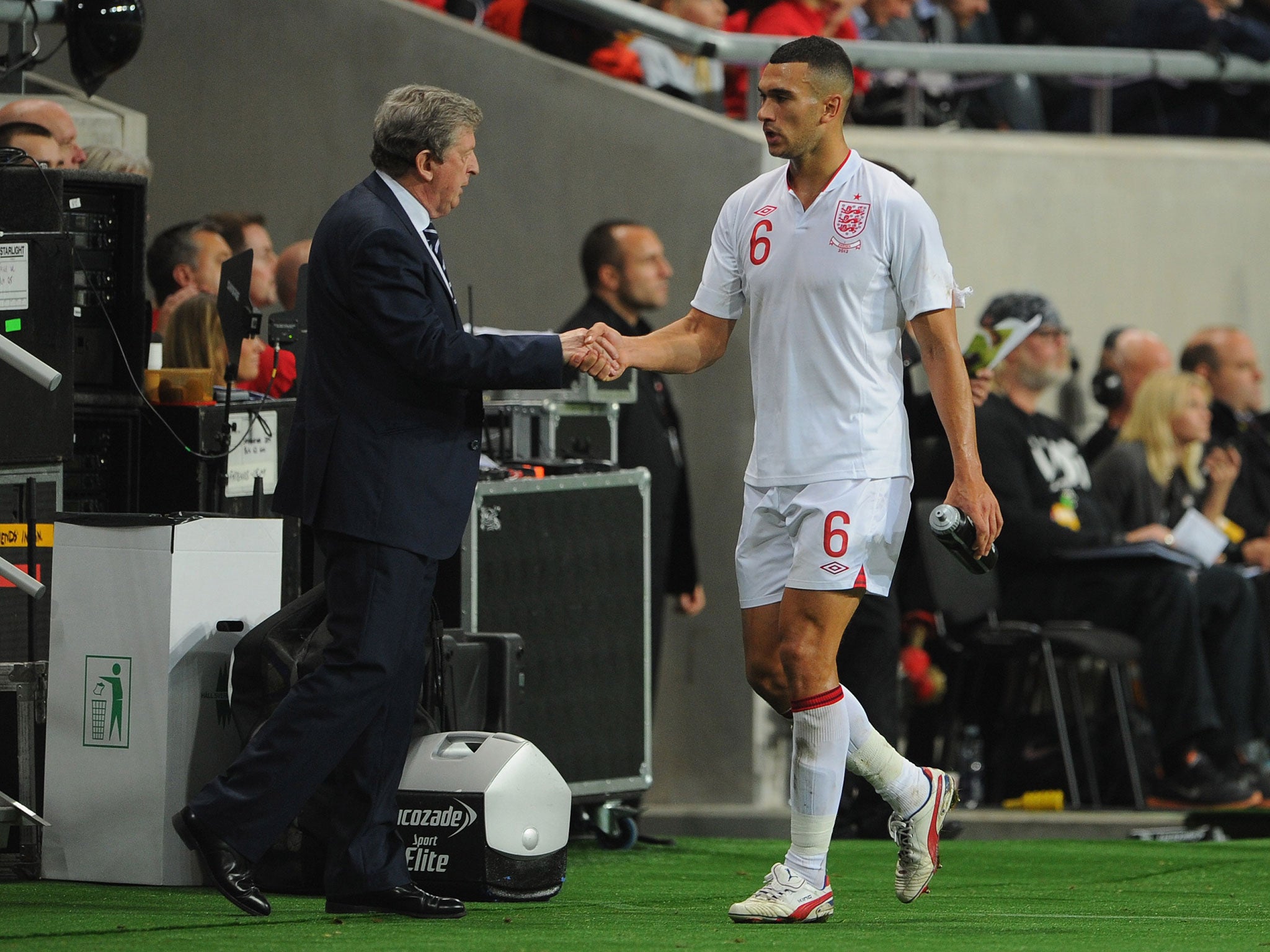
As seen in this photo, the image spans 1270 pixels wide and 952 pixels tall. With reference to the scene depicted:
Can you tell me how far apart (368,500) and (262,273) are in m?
2.96

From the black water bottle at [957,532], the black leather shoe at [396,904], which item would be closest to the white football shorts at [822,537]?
the black water bottle at [957,532]

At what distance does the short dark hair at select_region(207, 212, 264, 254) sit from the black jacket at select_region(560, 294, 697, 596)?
48.5 inches

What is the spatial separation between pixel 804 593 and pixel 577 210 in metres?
4.54

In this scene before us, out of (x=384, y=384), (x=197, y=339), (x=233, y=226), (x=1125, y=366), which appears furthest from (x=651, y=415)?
(x=384, y=384)

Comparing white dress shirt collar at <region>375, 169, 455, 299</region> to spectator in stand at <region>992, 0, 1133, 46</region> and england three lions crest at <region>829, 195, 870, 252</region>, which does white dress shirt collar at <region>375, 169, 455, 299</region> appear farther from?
spectator in stand at <region>992, 0, 1133, 46</region>

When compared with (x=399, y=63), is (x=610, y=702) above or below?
below

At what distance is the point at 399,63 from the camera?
9.20 meters

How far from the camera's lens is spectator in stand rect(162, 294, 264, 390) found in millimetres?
6828

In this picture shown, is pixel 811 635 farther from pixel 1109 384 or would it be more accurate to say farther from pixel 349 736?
pixel 1109 384

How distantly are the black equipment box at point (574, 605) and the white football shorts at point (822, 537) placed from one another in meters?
1.67

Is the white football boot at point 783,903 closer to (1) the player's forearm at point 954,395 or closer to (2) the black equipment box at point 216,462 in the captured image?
(1) the player's forearm at point 954,395

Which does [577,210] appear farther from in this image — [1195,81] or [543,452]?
[1195,81]

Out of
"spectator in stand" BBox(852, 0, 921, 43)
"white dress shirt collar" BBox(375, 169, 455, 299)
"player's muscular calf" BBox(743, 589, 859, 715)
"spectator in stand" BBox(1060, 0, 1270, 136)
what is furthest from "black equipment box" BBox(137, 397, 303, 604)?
"spectator in stand" BBox(1060, 0, 1270, 136)

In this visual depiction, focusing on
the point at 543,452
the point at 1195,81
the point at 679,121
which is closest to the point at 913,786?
the point at 543,452
